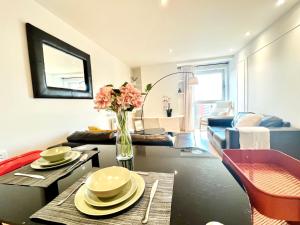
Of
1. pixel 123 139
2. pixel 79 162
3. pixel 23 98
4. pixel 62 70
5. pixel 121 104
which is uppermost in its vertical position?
pixel 62 70

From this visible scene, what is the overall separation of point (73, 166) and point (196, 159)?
72cm

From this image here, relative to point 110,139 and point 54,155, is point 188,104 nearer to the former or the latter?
point 110,139

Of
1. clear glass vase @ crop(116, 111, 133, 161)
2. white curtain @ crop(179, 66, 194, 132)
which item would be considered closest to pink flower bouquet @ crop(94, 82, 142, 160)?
clear glass vase @ crop(116, 111, 133, 161)

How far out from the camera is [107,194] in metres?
0.54

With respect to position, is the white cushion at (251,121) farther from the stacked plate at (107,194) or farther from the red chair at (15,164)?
the red chair at (15,164)

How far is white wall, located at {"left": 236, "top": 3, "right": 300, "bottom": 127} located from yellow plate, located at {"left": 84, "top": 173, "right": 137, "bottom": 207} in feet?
9.56

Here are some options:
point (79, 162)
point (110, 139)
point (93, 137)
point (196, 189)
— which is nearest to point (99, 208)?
point (196, 189)

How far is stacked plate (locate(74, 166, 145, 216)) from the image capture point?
0.53m

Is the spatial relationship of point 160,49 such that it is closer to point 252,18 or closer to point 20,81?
point 252,18

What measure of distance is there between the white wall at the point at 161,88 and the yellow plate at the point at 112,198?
16.7ft

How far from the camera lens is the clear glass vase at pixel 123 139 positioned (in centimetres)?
104

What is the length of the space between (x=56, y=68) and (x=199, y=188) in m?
2.40

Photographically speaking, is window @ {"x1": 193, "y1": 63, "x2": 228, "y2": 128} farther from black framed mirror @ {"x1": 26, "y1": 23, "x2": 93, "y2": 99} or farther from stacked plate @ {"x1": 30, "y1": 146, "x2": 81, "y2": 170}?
stacked plate @ {"x1": 30, "y1": 146, "x2": 81, "y2": 170}

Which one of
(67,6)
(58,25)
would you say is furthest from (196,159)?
(58,25)
